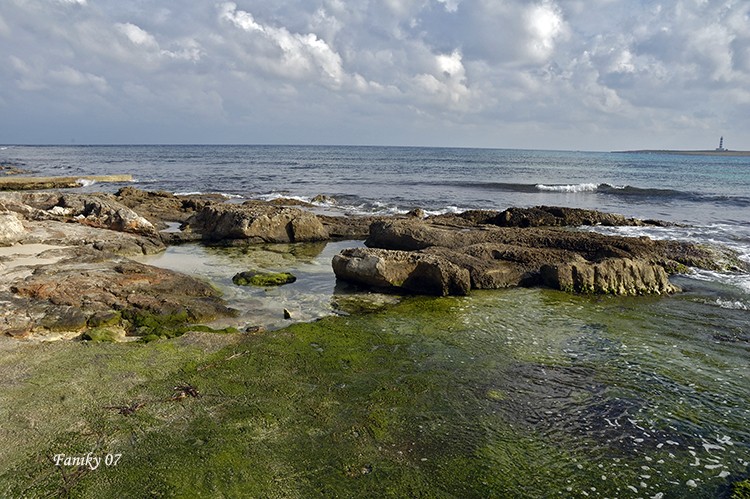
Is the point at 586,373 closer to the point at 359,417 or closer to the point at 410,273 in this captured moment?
the point at 359,417

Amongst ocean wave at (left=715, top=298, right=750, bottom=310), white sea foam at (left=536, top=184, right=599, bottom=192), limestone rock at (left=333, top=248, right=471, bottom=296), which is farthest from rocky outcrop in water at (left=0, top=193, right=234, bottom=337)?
white sea foam at (left=536, top=184, right=599, bottom=192)

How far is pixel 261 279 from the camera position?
40.5ft

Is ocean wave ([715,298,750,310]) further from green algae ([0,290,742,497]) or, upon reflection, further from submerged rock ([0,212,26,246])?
submerged rock ([0,212,26,246])

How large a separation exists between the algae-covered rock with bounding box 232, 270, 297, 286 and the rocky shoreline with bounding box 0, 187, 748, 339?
1008mm

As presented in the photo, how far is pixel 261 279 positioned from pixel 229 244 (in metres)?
5.85

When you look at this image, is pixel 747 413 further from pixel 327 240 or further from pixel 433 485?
pixel 327 240

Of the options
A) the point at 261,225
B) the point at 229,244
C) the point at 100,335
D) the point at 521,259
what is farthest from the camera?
the point at 261,225

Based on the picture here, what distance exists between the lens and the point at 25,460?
16.6 feet

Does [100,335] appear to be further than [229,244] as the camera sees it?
No

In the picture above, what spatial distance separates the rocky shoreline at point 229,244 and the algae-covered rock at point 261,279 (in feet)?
3.31

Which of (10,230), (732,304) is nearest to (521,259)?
(732,304)

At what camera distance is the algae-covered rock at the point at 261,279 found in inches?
483

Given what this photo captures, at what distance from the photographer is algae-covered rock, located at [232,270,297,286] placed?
40.3 ft

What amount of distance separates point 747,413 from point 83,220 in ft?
67.6
